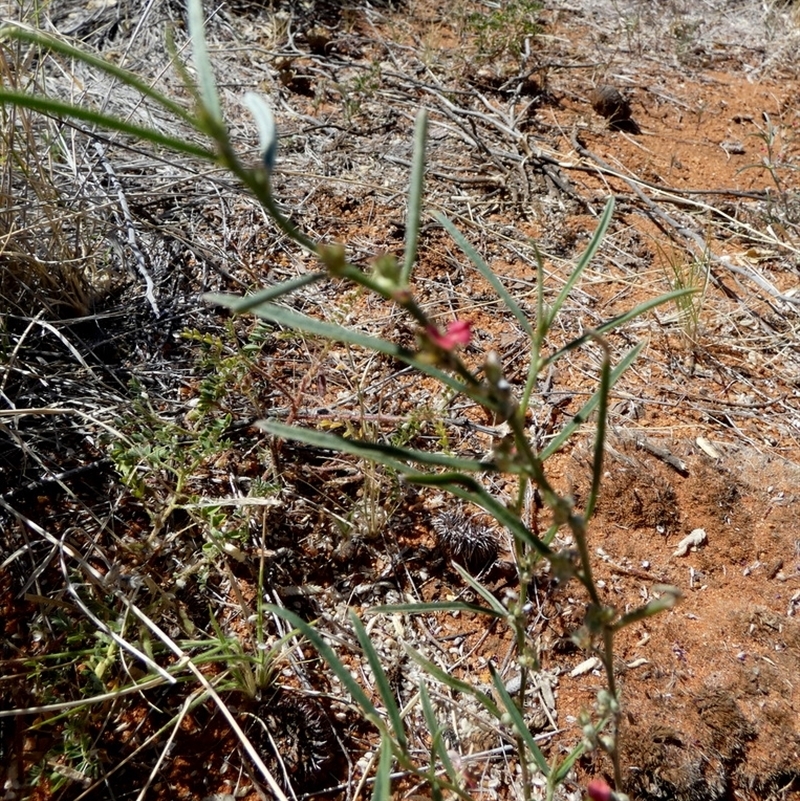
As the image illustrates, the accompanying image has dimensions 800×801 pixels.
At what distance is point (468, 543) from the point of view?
1613 millimetres

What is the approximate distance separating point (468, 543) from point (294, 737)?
1.73 feet

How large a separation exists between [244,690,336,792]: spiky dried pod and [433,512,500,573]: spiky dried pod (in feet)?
1.41

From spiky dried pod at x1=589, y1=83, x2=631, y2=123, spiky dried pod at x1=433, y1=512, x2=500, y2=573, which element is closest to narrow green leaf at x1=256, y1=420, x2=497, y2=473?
spiky dried pod at x1=433, y1=512, x2=500, y2=573

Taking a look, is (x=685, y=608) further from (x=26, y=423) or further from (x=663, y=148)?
(x=663, y=148)

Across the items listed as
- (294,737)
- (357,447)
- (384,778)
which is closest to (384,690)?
(384,778)

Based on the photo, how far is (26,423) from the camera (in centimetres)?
172

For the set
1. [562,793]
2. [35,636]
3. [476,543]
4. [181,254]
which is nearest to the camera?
[562,793]

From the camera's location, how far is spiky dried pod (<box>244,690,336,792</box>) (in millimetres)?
1354

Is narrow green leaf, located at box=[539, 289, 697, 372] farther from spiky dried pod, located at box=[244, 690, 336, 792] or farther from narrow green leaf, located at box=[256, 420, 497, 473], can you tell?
spiky dried pod, located at box=[244, 690, 336, 792]

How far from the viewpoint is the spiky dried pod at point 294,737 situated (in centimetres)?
135

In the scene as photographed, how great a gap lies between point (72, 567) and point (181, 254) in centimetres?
100

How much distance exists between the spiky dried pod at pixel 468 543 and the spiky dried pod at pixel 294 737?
430mm

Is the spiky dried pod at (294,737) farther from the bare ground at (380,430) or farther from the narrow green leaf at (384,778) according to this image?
the narrow green leaf at (384,778)

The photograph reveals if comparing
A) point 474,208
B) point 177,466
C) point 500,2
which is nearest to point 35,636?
point 177,466
